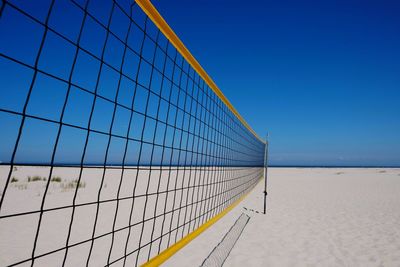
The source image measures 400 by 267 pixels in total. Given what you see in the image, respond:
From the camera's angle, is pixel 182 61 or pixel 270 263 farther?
pixel 182 61

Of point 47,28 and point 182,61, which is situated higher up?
point 182,61

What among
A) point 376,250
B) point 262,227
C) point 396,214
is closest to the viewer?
point 376,250

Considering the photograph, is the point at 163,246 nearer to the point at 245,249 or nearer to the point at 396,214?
the point at 245,249

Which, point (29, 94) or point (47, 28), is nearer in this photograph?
point (29, 94)

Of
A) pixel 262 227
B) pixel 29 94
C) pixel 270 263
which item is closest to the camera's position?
pixel 29 94

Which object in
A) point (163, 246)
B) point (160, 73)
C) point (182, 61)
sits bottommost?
point (163, 246)

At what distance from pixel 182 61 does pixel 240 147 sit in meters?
5.00

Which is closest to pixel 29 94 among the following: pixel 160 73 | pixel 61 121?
pixel 61 121

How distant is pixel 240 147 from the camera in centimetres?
774

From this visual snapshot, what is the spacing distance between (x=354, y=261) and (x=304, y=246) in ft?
1.96

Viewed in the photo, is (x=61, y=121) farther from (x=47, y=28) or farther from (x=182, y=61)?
(x=182, y=61)

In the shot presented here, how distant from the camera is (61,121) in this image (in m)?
1.48

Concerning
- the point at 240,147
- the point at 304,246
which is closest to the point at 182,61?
the point at 304,246

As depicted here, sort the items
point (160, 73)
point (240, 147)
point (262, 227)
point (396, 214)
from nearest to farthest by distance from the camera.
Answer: point (160, 73), point (262, 227), point (396, 214), point (240, 147)
